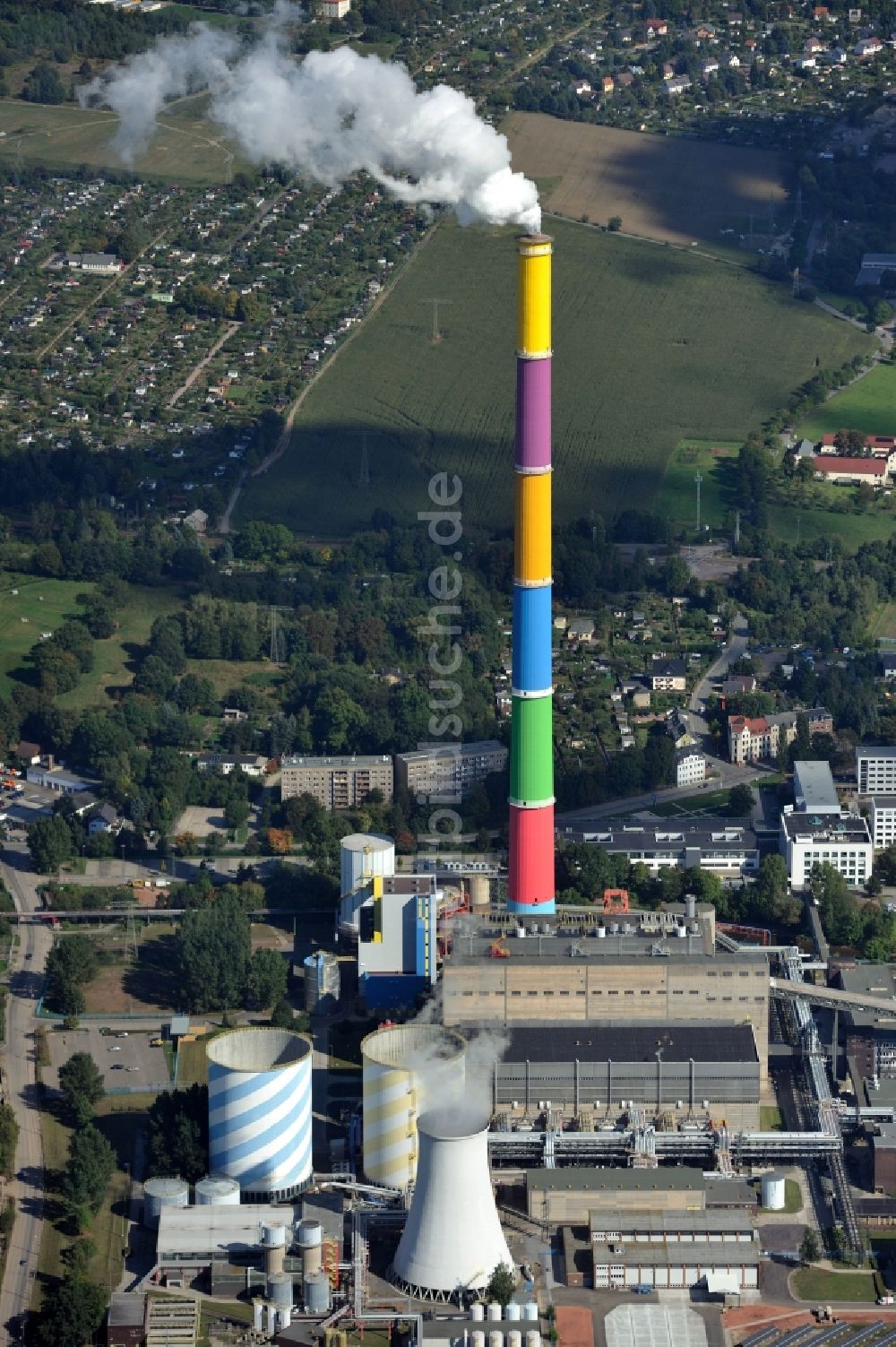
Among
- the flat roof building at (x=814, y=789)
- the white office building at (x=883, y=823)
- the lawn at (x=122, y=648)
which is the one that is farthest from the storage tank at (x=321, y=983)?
the lawn at (x=122, y=648)

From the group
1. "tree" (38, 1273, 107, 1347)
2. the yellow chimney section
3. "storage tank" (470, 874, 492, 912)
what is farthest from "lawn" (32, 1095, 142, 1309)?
the yellow chimney section

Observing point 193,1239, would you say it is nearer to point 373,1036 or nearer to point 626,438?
point 373,1036

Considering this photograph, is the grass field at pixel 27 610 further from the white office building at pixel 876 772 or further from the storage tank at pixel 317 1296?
the storage tank at pixel 317 1296

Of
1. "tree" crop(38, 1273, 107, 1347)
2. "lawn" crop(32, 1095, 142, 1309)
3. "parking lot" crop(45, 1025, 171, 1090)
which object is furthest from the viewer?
"parking lot" crop(45, 1025, 171, 1090)

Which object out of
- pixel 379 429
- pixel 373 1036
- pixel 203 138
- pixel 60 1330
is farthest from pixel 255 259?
pixel 60 1330

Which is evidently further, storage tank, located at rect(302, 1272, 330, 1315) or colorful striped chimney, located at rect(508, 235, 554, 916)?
colorful striped chimney, located at rect(508, 235, 554, 916)

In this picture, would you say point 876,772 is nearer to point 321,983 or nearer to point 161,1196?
point 321,983

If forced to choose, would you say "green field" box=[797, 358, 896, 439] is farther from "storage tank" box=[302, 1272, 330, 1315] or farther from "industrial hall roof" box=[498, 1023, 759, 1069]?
"storage tank" box=[302, 1272, 330, 1315]
